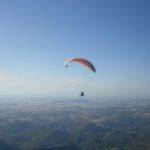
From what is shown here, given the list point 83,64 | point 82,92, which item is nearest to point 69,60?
point 83,64

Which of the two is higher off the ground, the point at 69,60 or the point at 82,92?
the point at 69,60

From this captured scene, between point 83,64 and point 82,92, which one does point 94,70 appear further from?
point 82,92

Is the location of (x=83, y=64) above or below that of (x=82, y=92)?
above

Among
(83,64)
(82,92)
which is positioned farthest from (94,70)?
(82,92)

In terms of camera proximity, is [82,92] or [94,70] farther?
[82,92]

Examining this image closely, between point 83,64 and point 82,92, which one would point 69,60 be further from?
point 82,92

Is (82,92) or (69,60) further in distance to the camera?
(82,92)
